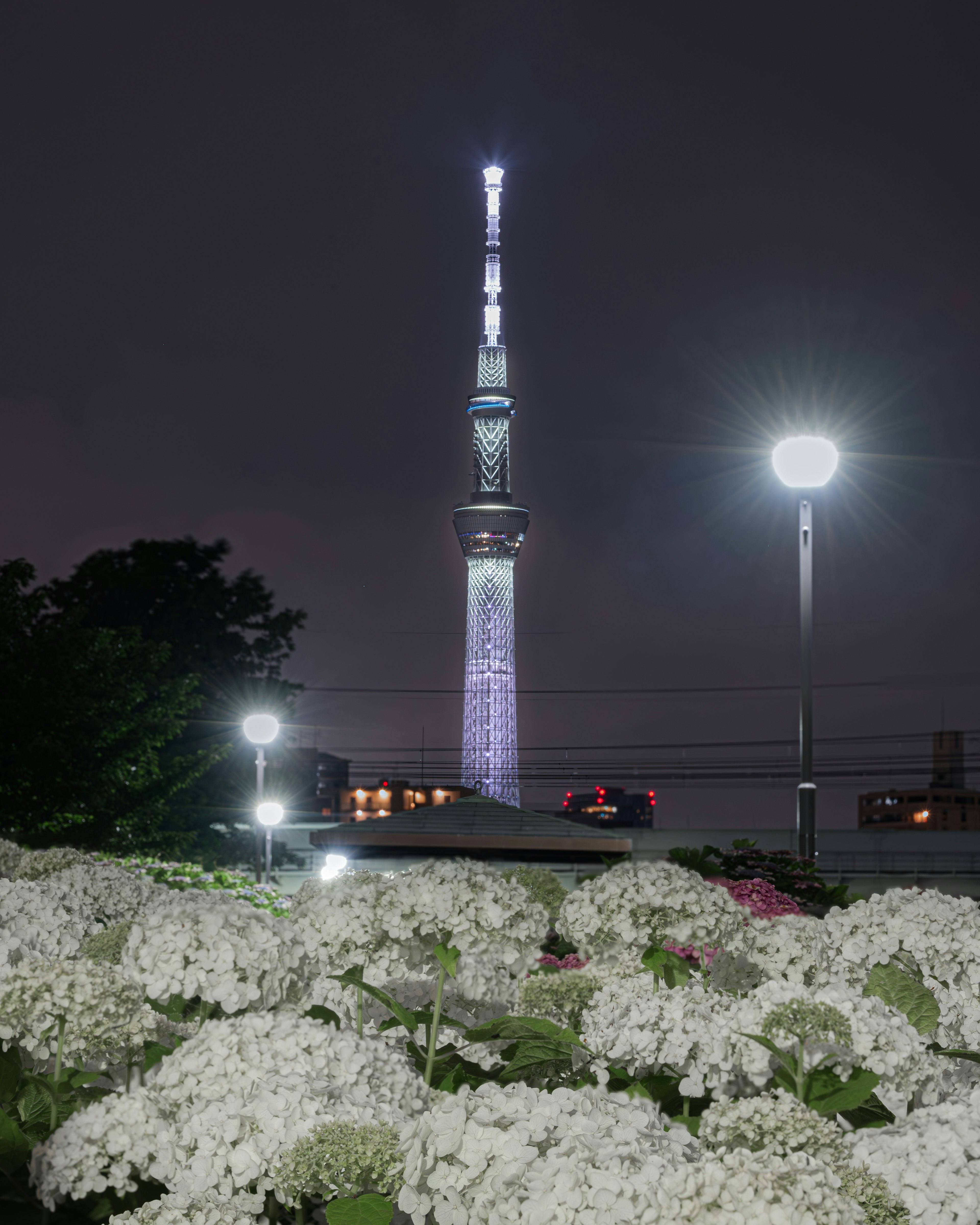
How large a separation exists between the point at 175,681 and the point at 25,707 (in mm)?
4587

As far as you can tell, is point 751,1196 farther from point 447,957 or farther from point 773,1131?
point 447,957

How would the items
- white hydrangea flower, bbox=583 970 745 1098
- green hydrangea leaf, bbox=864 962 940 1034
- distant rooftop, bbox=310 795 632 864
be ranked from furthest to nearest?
distant rooftop, bbox=310 795 632 864, green hydrangea leaf, bbox=864 962 940 1034, white hydrangea flower, bbox=583 970 745 1098

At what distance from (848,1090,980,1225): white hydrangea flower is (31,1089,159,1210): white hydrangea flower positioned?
1.97 meters

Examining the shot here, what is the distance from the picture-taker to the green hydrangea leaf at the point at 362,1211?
8.68ft

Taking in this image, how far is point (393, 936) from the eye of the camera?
4.23m

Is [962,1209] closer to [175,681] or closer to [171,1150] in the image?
[171,1150]

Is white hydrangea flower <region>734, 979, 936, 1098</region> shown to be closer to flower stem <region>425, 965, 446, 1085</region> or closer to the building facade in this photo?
flower stem <region>425, 965, 446, 1085</region>

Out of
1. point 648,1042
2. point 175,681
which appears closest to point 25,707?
point 175,681

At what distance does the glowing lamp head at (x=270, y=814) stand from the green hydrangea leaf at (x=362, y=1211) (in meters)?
23.7

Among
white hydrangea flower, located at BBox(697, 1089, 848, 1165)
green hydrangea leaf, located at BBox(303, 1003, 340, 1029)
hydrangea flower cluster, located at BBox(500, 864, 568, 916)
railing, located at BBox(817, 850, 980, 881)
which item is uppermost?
hydrangea flower cluster, located at BBox(500, 864, 568, 916)

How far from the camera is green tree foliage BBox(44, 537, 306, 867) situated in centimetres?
4200

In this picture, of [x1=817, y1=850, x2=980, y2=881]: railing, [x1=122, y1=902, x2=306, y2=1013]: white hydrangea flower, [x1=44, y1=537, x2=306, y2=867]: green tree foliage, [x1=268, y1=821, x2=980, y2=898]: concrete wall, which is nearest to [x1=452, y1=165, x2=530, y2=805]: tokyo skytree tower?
[x1=268, y1=821, x2=980, y2=898]: concrete wall

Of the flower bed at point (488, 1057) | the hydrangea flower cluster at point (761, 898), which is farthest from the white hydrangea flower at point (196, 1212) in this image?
the hydrangea flower cluster at point (761, 898)

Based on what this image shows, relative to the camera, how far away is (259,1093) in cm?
298
